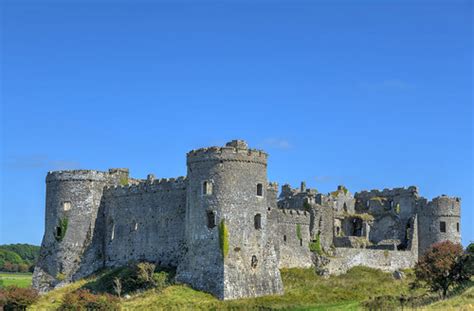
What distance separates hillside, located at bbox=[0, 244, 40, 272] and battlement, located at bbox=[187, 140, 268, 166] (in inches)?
3494

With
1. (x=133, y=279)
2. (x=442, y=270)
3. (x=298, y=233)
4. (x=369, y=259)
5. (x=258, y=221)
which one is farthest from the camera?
(x=369, y=259)

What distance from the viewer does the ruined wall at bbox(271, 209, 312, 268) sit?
2489 inches

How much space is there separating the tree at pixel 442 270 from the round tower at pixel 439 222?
1763 cm

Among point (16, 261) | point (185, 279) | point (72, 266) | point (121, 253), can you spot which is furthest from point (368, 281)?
point (16, 261)

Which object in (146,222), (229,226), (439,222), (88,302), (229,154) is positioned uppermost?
(229,154)

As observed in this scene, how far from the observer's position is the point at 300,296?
56875mm

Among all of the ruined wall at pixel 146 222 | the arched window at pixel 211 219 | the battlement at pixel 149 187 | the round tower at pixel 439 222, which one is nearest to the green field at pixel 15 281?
the ruined wall at pixel 146 222

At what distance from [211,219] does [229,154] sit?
4.58 metres

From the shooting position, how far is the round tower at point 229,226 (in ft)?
185

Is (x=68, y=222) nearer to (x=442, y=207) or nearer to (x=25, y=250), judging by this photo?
(x=442, y=207)

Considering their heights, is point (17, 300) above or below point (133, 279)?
below

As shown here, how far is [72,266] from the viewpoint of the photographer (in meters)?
68.9

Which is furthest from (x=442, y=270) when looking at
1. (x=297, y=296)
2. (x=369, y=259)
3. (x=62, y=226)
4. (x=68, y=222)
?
(x=62, y=226)

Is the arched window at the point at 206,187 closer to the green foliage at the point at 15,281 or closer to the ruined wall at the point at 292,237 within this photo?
the ruined wall at the point at 292,237
